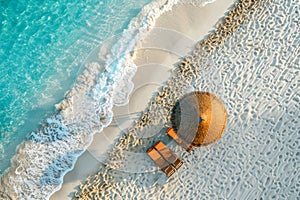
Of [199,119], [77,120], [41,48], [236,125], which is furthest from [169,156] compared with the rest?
[41,48]

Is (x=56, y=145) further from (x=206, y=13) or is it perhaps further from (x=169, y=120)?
(x=206, y=13)

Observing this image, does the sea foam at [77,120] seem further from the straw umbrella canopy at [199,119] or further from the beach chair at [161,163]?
the straw umbrella canopy at [199,119]

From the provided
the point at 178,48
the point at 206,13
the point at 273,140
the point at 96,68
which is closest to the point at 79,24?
the point at 96,68

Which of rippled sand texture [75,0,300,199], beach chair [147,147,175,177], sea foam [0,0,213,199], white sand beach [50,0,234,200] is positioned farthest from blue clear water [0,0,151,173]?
beach chair [147,147,175,177]

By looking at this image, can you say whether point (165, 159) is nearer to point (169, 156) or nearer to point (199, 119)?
point (169, 156)

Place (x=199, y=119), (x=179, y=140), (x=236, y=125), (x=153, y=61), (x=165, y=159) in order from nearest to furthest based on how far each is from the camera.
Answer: (x=199, y=119), (x=179, y=140), (x=165, y=159), (x=236, y=125), (x=153, y=61)

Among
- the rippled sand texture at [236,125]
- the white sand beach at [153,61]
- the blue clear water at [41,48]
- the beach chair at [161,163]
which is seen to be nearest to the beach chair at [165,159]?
the beach chair at [161,163]
